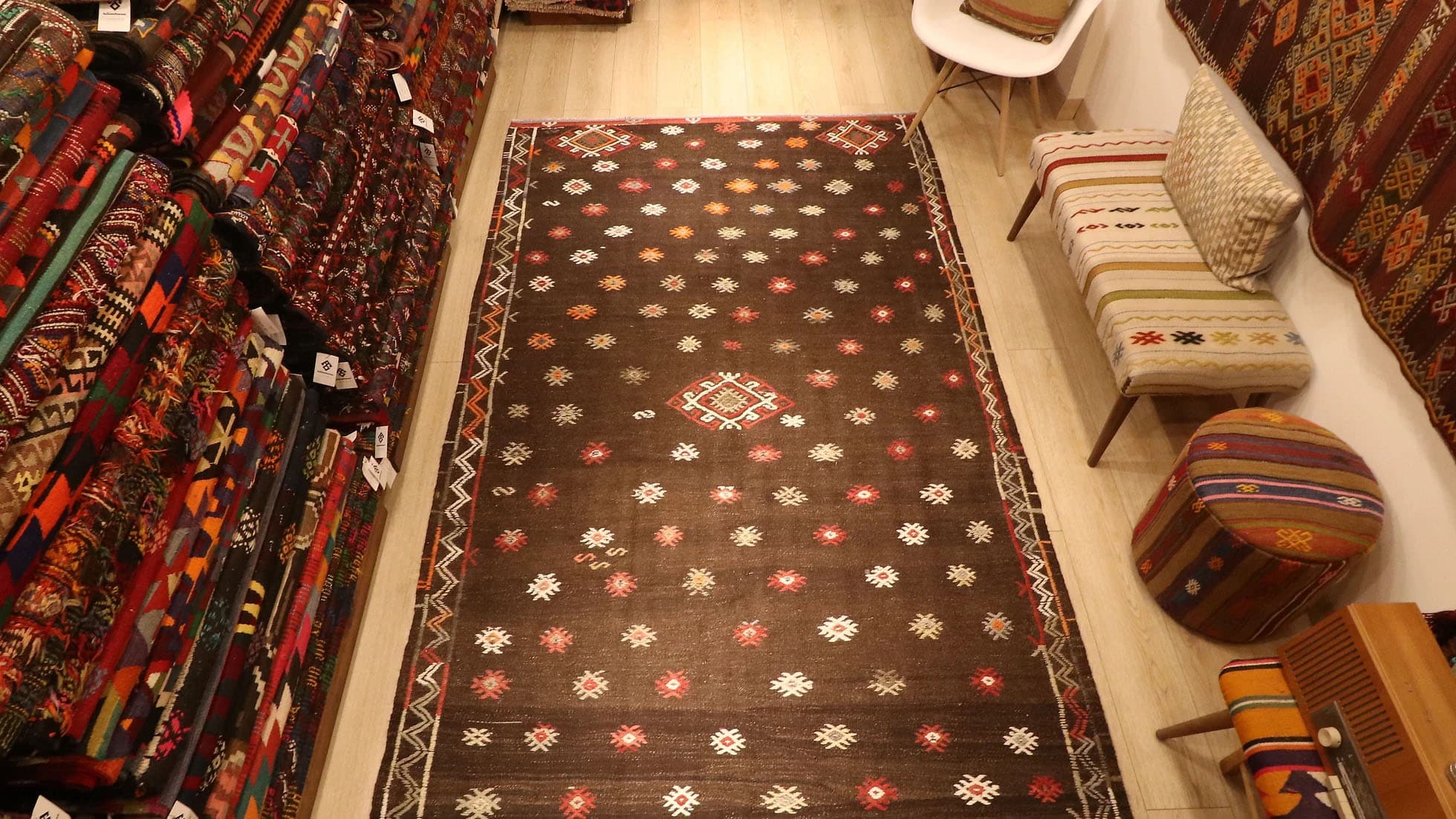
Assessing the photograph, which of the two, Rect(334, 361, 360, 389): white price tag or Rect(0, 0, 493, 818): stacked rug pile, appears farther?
Rect(334, 361, 360, 389): white price tag

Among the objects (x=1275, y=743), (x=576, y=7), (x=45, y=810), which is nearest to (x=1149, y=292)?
(x=1275, y=743)

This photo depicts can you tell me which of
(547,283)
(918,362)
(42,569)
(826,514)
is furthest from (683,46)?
(42,569)

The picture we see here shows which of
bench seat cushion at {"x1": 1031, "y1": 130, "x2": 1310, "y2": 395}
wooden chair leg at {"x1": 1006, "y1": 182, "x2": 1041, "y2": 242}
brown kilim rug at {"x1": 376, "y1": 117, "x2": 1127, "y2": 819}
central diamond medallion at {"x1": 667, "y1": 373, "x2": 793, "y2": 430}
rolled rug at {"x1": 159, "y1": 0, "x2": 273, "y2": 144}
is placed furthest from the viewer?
wooden chair leg at {"x1": 1006, "y1": 182, "x2": 1041, "y2": 242}

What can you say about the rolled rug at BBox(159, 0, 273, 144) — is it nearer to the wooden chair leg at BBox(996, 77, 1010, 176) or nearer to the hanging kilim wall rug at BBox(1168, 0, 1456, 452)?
the hanging kilim wall rug at BBox(1168, 0, 1456, 452)

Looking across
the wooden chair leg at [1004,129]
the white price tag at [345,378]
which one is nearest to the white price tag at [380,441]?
the white price tag at [345,378]

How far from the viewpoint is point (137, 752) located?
1527mm

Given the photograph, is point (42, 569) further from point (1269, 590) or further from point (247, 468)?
point (1269, 590)

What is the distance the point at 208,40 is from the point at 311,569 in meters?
1.13

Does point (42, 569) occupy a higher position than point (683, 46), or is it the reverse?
point (42, 569)

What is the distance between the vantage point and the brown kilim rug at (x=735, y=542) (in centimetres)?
217

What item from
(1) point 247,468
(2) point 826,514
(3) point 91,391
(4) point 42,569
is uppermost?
→ (3) point 91,391

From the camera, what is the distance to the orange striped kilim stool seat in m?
1.65

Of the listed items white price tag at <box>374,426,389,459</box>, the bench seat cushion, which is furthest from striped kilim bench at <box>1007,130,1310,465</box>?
white price tag at <box>374,426,389,459</box>

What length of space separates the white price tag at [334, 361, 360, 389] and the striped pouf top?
207cm
